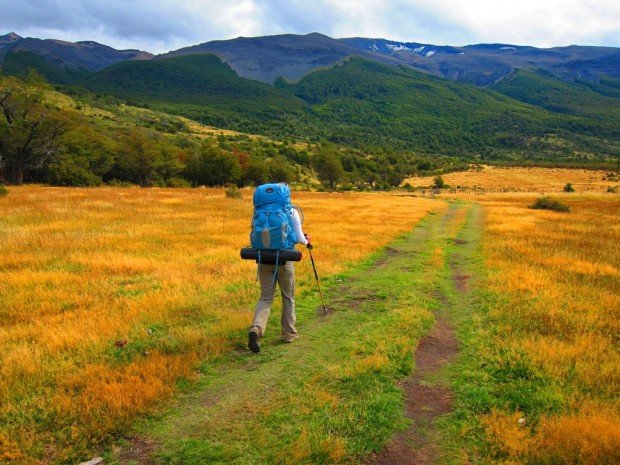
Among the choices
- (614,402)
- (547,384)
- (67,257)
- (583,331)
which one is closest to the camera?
(614,402)

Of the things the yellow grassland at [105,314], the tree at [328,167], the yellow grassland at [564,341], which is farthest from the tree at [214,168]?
the yellow grassland at [564,341]

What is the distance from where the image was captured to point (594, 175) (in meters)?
128

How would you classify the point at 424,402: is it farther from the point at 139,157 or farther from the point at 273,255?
the point at 139,157

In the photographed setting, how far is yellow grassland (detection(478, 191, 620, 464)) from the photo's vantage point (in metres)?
4.85

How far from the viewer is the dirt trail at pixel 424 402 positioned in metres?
4.93

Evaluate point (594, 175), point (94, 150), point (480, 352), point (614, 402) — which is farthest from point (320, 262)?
point (594, 175)

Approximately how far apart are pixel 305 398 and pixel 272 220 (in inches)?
131

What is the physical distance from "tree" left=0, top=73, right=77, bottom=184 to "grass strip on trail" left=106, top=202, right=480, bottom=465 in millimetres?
50943

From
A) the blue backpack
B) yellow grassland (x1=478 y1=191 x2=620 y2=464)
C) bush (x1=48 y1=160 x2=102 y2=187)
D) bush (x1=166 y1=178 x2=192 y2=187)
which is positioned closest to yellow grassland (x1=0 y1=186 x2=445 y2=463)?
the blue backpack

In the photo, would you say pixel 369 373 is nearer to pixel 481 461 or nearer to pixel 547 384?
pixel 481 461

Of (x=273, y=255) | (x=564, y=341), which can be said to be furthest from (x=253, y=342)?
(x=564, y=341)

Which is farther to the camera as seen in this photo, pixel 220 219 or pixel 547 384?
pixel 220 219

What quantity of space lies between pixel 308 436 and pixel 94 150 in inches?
2627

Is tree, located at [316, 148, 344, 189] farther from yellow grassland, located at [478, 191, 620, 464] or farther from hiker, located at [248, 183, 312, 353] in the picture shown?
hiker, located at [248, 183, 312, 353]
